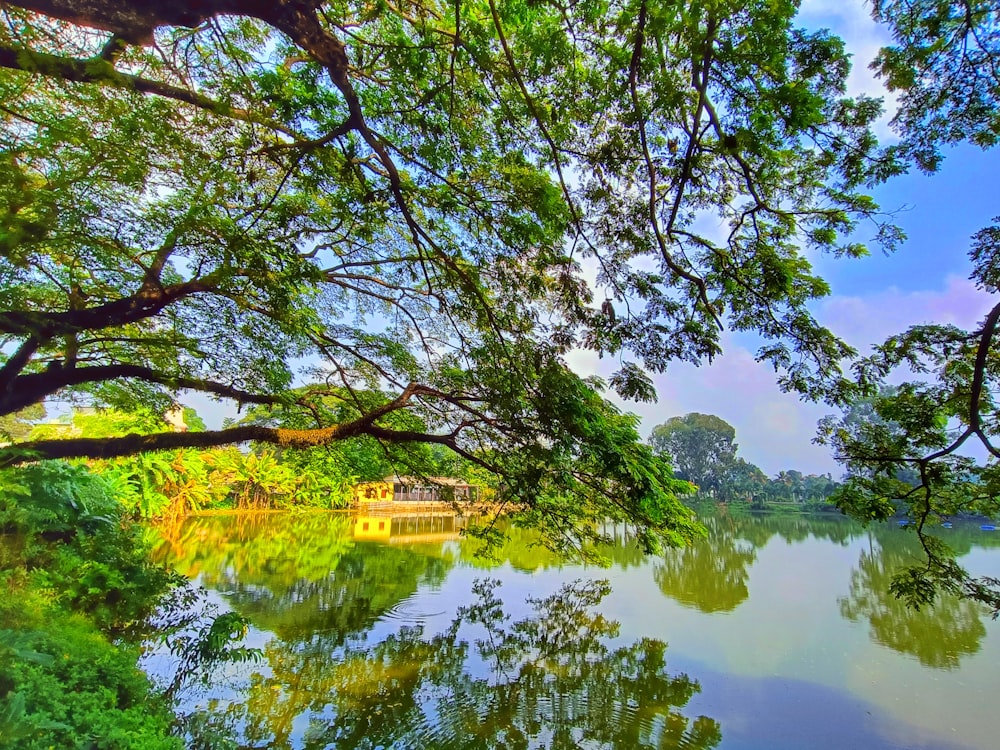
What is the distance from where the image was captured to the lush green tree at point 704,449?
128 feet

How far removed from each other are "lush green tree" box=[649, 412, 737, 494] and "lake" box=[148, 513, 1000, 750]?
1161 inches

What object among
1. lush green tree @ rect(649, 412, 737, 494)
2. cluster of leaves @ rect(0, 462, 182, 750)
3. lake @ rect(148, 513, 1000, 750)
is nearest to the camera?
cluster of leaves @ rect(0, 462, 182, 750)

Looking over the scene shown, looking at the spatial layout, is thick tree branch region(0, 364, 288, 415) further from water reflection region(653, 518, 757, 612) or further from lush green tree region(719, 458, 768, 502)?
lush green tree region(719, 458, 768, 502)

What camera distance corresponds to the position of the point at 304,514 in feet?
66.7

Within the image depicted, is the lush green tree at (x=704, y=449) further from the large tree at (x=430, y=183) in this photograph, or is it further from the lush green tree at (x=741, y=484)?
the large tree at (x=430, y=183)

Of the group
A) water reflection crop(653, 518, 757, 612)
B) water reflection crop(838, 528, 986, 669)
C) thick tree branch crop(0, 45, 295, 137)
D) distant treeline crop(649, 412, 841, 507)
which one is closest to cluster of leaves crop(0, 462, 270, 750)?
thick tree branch crop(0, 45, 295, 137)

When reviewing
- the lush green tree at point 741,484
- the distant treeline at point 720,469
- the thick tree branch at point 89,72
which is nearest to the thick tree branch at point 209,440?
the thick tree branch at point 89,72

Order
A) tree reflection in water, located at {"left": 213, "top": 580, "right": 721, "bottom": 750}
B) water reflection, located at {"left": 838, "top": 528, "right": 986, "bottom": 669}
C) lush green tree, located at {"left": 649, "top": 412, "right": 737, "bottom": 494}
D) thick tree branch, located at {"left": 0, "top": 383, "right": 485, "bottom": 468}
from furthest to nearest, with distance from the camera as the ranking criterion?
1. lush green tree, located at {"left": 649, "top": 412, "right": 737, "bottom": 494}
2. water reflection, located at {"left": 838, "top": 528, "right": 986, "bottom": 669}
3. thick tree branch, located at {"left": 0, "top": 383, "right": 485, "bottom": 468}
4. tree reflection in water, located at {"left": 213, "top": 580, "right": 721, "bottom": 750}

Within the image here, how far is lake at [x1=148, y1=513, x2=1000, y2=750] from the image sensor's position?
3676mm

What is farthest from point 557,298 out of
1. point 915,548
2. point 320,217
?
point 915,548

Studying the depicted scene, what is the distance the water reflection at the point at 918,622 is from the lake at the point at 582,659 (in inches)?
1.6

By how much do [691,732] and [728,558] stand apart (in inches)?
407

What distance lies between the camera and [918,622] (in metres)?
7.14

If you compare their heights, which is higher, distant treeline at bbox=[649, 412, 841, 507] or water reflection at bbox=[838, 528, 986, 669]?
distant treeline at bbox=[649, 412, 841, 507]
